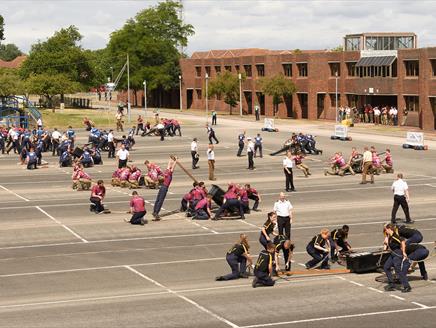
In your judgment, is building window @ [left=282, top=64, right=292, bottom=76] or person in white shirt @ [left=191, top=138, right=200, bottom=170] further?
building window @ [left=282, top=64, right=292, bottom=76]

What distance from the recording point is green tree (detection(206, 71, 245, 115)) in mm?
101750

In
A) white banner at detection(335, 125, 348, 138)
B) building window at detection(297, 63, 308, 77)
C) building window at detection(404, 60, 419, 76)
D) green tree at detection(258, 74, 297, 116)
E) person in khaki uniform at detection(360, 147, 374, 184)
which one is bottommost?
person in khaki uniform at detection(360, 147, 374, 184)

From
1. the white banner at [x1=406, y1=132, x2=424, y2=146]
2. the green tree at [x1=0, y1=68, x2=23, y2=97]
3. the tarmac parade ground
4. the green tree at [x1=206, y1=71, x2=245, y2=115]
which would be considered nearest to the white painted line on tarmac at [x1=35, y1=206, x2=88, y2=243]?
the tarmac parade ground

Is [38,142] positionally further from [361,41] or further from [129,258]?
[361,41]

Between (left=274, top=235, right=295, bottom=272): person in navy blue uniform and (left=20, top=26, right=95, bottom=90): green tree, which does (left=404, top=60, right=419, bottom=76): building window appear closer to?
(left=20, top=26, right=95, bottom=90): green tree

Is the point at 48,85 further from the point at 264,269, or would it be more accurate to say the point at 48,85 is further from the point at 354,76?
the point at 264,269

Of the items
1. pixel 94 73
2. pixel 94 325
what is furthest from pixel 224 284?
pixel 94 73

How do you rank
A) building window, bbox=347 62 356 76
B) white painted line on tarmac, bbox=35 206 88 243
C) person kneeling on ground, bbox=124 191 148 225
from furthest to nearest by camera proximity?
Result: building window, bbox=347 62 356 76
person kneeling on ground, bbox=124 191 148 225
white painted line on tarmac, bbox=35 206 88 243

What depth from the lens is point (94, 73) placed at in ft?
386

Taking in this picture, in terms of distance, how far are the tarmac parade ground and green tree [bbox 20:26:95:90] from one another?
70.4 meters

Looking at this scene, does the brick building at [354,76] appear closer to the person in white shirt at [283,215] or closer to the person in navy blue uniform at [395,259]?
the person in white shirt at [283,215]

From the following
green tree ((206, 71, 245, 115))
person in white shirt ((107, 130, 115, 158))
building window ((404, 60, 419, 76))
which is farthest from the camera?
green tree ((206, 71, 245, 115))

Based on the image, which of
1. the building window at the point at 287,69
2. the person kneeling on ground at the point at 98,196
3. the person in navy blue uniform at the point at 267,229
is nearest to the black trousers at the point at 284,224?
the person in navy blue uniform at the point at 267,229

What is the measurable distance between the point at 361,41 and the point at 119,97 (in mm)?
65573
